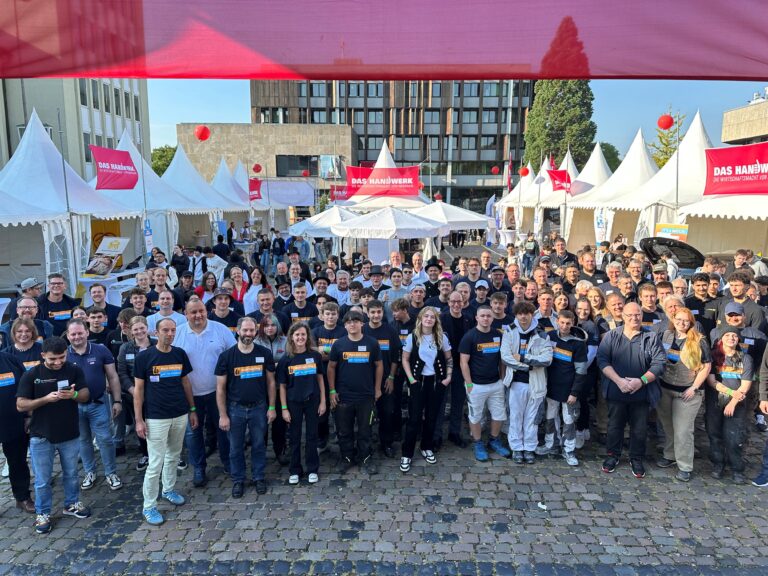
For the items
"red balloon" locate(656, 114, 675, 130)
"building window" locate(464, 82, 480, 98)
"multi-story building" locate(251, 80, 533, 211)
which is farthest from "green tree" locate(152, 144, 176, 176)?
"red balloon" locate(656, 114, 675, 130)

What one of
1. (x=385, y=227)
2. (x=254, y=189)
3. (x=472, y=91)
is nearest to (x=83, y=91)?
(x=254, y=189)

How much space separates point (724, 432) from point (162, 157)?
72055mm

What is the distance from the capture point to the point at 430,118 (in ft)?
196

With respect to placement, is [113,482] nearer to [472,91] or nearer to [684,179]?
[684,179]

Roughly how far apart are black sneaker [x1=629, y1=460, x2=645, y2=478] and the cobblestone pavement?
0.08m

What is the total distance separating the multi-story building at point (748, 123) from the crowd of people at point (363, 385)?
1473 inches

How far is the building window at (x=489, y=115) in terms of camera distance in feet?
194

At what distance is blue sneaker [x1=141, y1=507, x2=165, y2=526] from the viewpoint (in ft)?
14.9

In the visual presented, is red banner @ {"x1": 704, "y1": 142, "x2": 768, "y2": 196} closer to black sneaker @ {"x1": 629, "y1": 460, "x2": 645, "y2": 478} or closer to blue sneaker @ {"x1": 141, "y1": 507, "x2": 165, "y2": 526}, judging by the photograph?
black sneaker @ {"x1": 629, "y1": 460, "x2": 645, "y2": 478}

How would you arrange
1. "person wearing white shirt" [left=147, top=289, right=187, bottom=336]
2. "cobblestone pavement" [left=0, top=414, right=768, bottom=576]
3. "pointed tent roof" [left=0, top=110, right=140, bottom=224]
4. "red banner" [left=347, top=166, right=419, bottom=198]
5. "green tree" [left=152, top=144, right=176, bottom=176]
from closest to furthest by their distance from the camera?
"cobblestone pavement" [left=0, top=414, right=768, bottom=576], "person wearing white shirt" [left=147, top=289, right=187, bottom=336], "pointed tent roof" [left=0, top=110, right=140, bottom=224], "red banner" [left=347, top=166, right=419, bottom=198], "green tree" [left=152, top=144, right=176, bottom=176]

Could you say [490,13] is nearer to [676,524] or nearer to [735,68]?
[735,68]

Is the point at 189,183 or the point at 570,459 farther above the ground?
the point at 189,183

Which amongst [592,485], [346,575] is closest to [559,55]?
[346,575]

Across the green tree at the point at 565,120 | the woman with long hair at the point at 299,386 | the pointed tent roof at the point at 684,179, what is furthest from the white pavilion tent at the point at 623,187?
the green tree at the point at 565,120
